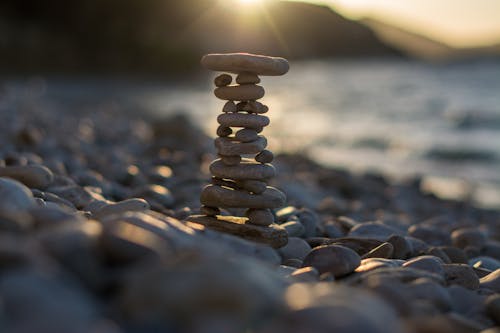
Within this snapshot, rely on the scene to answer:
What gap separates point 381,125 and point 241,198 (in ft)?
50.1

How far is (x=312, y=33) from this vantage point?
316 feet

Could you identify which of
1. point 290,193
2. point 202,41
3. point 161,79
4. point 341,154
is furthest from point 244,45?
point 290,193

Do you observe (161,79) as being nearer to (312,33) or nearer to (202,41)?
(202,41)

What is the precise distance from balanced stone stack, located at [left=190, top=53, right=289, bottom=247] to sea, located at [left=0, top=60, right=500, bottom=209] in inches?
234

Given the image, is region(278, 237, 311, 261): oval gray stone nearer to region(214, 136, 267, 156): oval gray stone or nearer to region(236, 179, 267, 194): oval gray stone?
region(236, 179, 267, 194): oval gray stone

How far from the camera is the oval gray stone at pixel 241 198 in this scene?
3520 millimetres

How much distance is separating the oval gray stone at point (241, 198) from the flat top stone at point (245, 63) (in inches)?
27.2

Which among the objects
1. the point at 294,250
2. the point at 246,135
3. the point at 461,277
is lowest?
the point at 461,277

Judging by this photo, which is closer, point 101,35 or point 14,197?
point 14,197

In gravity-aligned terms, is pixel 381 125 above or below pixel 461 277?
above

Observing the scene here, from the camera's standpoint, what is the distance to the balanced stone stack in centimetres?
349

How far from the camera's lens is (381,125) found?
1823 centimetres

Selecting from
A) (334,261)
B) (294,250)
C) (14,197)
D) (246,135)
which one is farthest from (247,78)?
(14,197)

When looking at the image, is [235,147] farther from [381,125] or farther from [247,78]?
[381,125]
